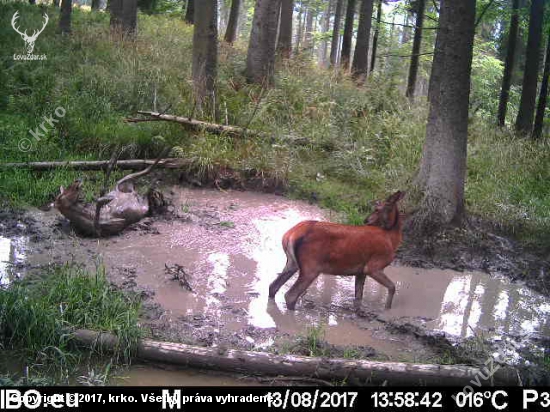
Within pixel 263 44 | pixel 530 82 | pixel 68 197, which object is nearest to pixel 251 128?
pixel 263 44

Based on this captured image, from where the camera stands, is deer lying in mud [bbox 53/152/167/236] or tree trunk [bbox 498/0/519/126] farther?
tree trunk [bbox 498/0/519/126]

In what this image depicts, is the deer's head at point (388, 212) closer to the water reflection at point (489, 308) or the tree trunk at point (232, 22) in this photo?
the water reflection at point (489, 308)

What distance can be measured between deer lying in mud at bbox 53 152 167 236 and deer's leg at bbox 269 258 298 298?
2.98 metres

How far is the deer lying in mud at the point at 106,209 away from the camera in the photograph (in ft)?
29.2

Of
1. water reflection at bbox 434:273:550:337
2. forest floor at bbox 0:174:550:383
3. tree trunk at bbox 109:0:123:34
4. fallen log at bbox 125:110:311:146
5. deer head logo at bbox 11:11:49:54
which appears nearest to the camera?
forest floor at bbox 0:174:550:383

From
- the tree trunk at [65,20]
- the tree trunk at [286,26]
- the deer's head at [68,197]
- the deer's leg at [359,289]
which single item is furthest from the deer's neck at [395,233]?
the tree trunk at [286,26]

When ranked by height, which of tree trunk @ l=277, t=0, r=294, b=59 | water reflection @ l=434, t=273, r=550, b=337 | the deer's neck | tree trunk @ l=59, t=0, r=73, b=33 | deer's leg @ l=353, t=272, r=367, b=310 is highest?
tree trunk @ l=277, t=0, r=294, b=59

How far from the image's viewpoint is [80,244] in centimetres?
877

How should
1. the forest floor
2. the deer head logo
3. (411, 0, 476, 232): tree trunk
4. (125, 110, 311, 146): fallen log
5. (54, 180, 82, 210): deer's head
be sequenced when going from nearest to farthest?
the forest floor → (54, 180, 82, 210): deer's head → (411, 0, 476, 232): tree trunk → (125, 110, 311, 146): fallen log → the deer head logo

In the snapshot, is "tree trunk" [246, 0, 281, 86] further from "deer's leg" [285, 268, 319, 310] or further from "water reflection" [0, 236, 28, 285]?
"deer's leg" [285, 268, 319, 310]

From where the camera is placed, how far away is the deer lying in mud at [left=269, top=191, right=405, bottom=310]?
7.15m

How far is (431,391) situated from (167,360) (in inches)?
94.5

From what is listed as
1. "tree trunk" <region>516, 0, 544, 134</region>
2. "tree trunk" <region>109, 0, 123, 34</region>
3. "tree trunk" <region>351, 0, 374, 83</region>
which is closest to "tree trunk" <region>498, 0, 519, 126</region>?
"tree trunk" <region>516, 0, 544, 134</region>

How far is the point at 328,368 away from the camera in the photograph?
5.62 m
